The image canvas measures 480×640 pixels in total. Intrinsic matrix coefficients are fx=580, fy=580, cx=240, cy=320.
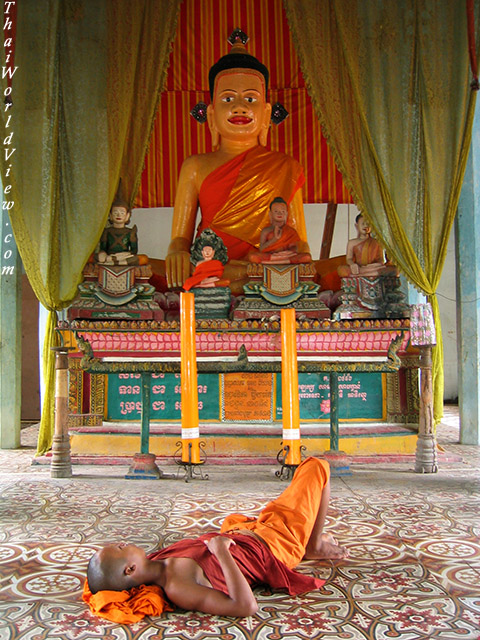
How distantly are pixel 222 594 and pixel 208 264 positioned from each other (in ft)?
9.35

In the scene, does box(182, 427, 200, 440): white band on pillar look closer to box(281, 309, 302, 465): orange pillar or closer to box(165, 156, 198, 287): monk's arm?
box(281, 309, 302, 465): orange pillar

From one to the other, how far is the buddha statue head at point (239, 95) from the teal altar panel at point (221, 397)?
94.2 inches

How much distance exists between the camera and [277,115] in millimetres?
6402

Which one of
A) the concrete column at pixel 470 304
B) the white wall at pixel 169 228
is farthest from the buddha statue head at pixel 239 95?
the white wall at pixel 169 228

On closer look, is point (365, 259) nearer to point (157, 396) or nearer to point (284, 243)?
point (284, 243)

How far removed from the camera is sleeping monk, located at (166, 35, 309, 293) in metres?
5.31

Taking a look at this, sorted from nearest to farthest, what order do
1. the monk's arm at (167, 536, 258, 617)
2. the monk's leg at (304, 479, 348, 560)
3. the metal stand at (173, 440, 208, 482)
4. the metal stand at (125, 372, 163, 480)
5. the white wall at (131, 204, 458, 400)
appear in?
the monk's arm at (167, 536, 258, 617)
the monk's leg at (304, 479, 348, 560)
the metal stand at (173, 440, 208, 482)
the metal stand at (125, 372, 163, 480)
the white wall at (131, 204, 458, 400)

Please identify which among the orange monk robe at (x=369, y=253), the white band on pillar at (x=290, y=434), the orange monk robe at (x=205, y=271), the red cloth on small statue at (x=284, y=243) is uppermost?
the red cloth on small statue at (x=284, y=243)

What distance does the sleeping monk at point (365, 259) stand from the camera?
436cm

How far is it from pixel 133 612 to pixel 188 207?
4173mm

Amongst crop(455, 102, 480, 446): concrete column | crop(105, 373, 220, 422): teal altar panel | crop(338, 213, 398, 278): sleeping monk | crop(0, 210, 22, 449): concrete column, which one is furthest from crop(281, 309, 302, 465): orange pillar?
crop(0, 210, 22, 449): concrete column

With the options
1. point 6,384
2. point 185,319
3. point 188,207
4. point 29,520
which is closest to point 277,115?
point 188,207

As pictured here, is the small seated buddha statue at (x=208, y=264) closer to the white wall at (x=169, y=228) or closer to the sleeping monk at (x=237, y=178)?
the sleeping monk at (x=237, y=178)

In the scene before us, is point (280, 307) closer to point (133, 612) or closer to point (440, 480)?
point (440, 480)
